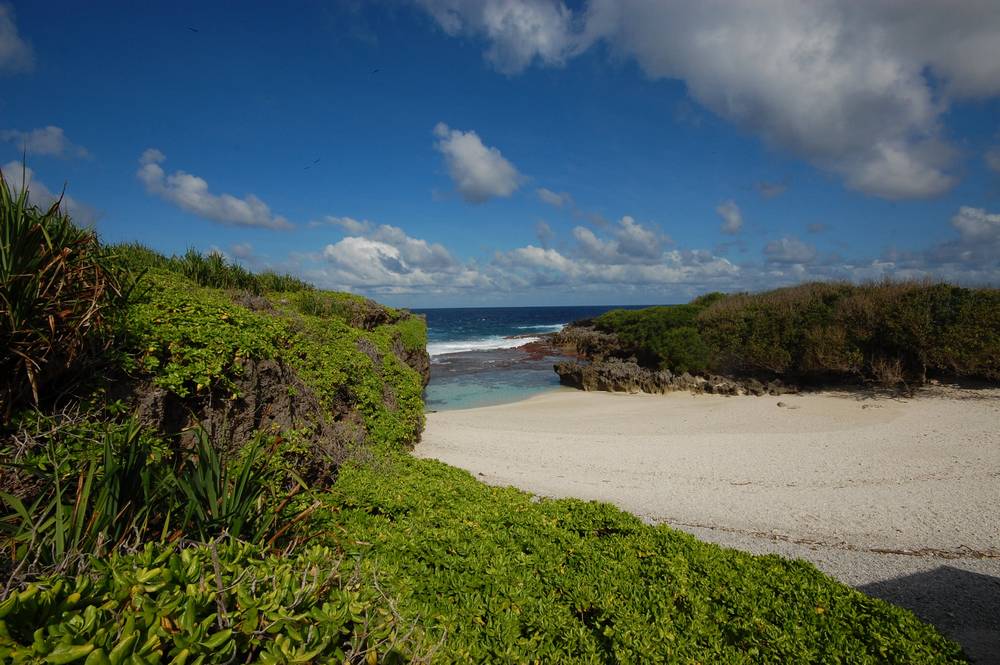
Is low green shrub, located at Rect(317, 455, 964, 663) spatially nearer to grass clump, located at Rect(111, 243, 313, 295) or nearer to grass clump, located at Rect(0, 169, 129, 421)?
grass clump, located at Rect(0, 169, 129, 421)

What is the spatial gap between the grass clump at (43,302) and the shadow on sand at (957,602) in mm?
7784

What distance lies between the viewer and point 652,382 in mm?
20688

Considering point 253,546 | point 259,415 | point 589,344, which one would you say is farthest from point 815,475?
point 589,344

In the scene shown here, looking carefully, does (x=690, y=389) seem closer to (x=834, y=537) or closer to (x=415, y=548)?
(x=834, y=537)

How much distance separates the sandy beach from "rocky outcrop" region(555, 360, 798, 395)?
7.49ft

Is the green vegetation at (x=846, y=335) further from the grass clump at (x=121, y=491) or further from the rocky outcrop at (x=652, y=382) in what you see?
the grass clump at (x=121, y=491)

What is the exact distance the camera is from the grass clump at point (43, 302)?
3066 mm

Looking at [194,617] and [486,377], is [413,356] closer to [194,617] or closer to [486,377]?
[486,377]

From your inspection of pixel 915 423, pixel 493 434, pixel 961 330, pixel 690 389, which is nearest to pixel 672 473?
pixel 493 434

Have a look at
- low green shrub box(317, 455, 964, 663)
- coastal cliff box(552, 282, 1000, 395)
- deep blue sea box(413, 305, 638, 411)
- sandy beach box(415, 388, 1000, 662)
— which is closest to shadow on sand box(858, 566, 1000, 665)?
sandy beach box(415, 388, 1000, 662)

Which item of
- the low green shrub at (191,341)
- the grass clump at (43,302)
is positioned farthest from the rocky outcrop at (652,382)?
the grass clump at (43,302)

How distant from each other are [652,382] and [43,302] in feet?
67.3

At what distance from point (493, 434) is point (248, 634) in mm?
10780

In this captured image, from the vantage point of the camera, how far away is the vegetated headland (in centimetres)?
177
